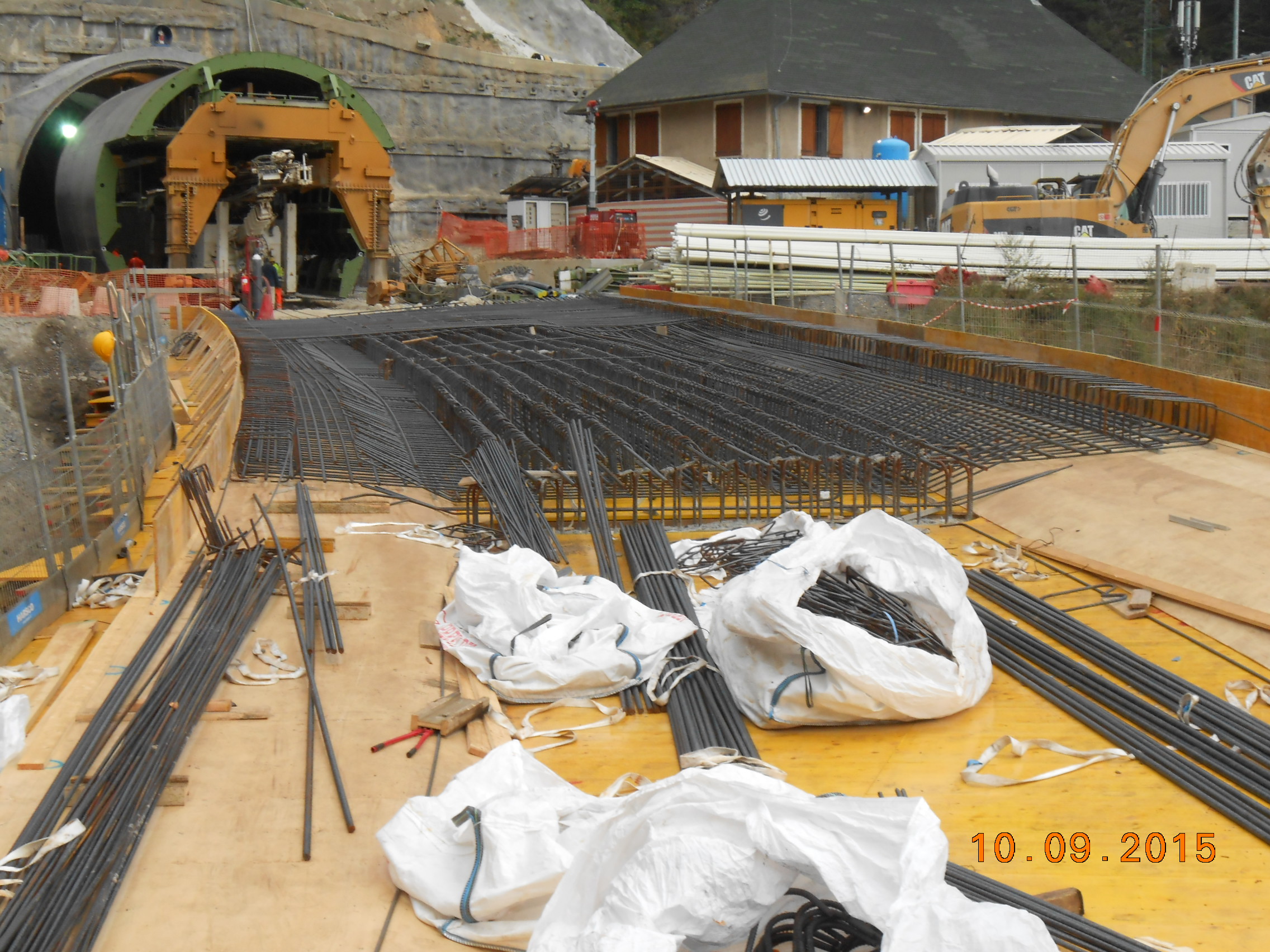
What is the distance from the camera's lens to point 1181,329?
39.2 feet

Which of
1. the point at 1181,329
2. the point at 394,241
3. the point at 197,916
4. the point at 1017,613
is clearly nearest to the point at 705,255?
the point at 1181,329

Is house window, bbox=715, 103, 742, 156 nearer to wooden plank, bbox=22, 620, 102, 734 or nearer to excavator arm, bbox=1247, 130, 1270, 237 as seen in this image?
excavator arm, bbox=1247, 130, 1270, 237

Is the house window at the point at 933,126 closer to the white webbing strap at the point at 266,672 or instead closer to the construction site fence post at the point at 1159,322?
the construction site fence post at the point at 1159,322

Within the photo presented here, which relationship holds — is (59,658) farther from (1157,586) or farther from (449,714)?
(1157,586)

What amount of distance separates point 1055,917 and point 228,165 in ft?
103

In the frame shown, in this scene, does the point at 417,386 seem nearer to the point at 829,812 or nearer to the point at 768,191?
the point at 829,812

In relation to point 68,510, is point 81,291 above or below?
above

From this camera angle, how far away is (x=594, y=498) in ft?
28.5

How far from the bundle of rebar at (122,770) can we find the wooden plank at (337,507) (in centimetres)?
159

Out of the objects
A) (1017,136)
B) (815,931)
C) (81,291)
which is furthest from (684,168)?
(815,931)

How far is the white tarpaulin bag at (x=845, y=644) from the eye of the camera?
556 centimetres

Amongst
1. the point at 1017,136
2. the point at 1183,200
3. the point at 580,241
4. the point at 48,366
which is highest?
the point at 1017,136

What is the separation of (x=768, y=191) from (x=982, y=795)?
92.9 ft

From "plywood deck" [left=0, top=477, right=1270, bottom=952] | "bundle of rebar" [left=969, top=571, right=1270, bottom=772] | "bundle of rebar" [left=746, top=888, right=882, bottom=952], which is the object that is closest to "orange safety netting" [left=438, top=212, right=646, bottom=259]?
"bundle of rebar" [left=969, top=571, right=1270, bottom=772]
